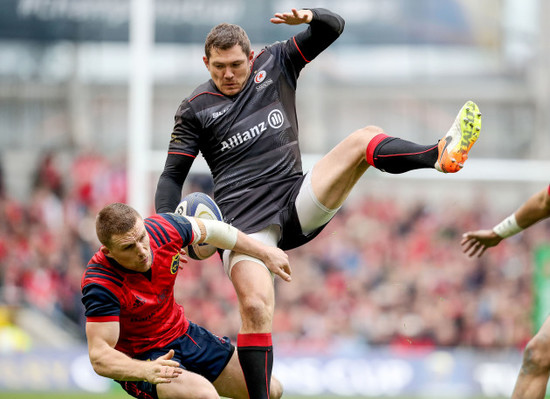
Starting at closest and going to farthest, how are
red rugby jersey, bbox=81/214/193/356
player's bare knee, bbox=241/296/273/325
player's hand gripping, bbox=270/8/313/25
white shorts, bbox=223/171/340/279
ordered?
red rugby jersey, bbox=81/214/193/356
player's bare knee, bbox=241/296/273/325
player's hand gripping, bbox=270/8/313/25
white shorts, bbox=223/171/340/279

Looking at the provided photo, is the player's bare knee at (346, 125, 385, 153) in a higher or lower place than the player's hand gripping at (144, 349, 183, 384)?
higher

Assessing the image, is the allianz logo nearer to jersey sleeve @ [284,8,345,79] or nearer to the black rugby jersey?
the black rugby jersey

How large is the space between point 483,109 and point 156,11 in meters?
6.91

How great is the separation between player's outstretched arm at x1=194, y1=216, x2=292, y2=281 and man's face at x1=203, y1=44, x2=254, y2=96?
960 mm

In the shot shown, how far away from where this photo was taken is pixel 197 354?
229 inches

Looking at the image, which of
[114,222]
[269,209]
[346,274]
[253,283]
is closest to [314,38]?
[269,209]

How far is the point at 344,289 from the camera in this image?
1476cm

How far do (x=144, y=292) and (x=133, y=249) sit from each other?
433mm

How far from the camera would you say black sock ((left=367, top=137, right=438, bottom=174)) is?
17.2ft

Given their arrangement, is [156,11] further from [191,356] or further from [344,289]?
[191,356]

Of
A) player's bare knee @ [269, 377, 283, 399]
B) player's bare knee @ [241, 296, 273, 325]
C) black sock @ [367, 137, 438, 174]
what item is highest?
black sock @ [367, 137, 438, 174]

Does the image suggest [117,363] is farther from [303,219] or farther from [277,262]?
[303,219]

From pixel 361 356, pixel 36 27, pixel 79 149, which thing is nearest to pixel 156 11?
pixel 36 27

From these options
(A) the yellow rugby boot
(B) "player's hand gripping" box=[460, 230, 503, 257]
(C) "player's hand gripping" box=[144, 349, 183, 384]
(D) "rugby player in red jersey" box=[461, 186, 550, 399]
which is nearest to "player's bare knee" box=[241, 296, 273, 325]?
(C) "player's hand gripping" box=[144, 349, 183, 384]
